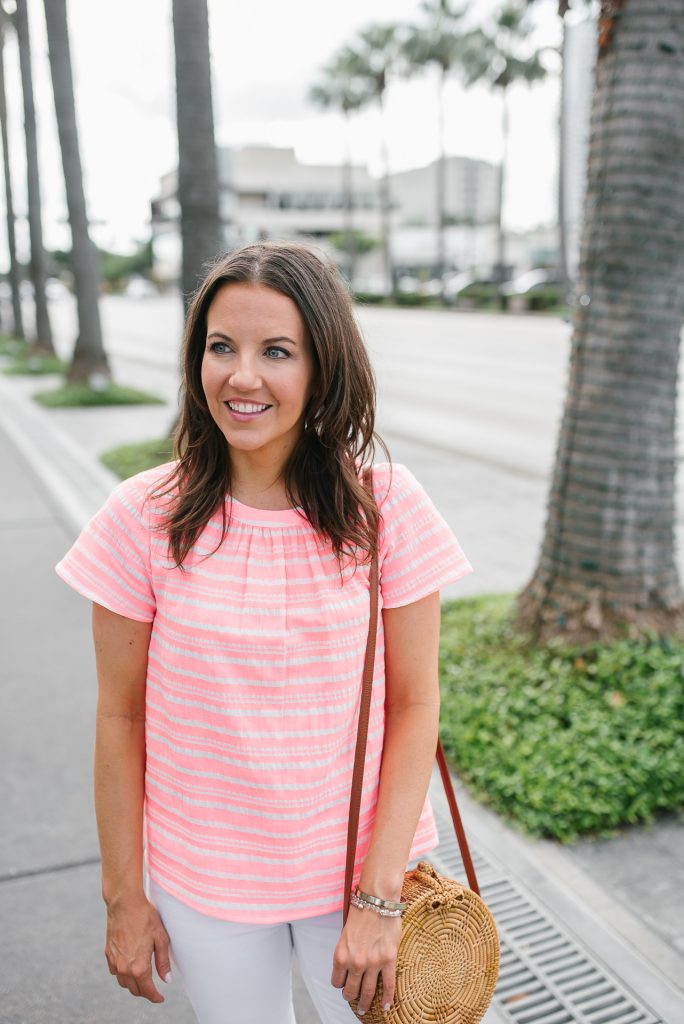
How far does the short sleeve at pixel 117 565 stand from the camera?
1.59 meters

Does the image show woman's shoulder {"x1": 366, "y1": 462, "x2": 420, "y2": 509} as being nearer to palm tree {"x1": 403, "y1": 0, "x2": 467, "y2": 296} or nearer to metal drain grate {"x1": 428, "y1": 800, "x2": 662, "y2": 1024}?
metal drain grate {"x1": 428, "y1": 800, "x2": 662, "y2": 1024}

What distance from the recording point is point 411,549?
1.64 metres

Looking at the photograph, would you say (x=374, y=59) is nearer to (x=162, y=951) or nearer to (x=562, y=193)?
(x=562, y=193)

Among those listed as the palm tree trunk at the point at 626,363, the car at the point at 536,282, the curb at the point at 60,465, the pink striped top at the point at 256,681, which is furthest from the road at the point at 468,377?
the car at the point at 536,282

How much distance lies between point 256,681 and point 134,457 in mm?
7636

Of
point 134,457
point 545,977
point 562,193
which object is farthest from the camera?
point 562,193

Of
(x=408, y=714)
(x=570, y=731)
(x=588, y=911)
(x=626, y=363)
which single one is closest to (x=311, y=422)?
(x=408, y=714)

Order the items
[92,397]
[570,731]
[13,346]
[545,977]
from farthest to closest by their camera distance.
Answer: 1. [13,346]
2. [92,397]
3. [570,731]
4. [545,977]

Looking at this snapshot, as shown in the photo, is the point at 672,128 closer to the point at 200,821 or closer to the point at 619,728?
the point at 619,728

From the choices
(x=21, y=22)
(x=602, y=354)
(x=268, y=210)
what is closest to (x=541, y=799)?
(x=602, y=354)

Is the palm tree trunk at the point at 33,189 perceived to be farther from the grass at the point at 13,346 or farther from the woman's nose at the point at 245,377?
the woman's nose at the point at 245,377

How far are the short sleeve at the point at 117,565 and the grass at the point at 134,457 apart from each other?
667 centimetres

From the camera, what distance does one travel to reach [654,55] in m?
3.60

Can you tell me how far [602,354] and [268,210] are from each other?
97756mm
